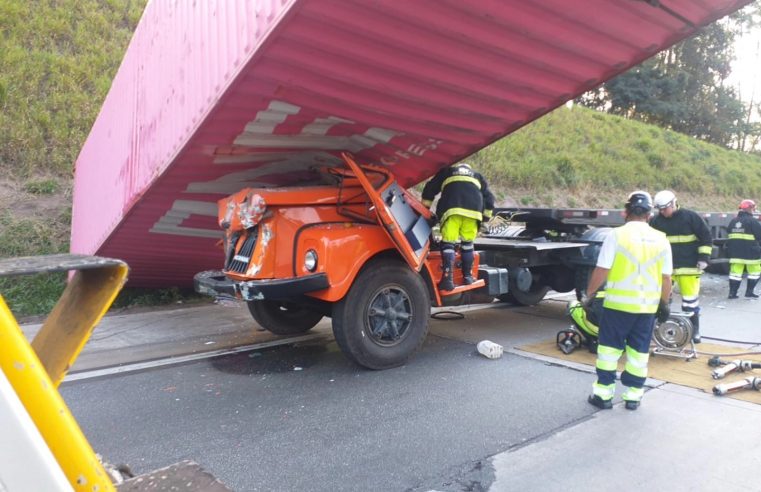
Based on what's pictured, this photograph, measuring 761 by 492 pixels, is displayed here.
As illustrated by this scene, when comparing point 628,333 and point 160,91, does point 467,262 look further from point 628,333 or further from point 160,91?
point 160,91

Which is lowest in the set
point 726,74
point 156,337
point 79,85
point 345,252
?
point 156,337

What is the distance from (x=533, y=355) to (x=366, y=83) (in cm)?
312

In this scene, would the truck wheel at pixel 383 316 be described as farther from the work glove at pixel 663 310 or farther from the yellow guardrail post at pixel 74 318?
the yellow guardrail post at pixel 74 318

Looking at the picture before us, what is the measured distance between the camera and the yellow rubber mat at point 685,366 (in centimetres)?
444

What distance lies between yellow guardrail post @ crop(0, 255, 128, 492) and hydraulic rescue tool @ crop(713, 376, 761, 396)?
4415 millimetres

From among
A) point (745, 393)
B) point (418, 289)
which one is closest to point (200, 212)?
point (418, 289)

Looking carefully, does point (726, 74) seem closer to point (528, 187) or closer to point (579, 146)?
point (579, 146)

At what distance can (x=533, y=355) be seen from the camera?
5.39 m

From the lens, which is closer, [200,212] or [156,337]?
[200,212]

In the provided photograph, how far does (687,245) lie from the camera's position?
20.6ft

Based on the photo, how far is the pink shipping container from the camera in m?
3.51

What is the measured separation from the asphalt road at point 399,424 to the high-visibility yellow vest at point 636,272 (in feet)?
2.59

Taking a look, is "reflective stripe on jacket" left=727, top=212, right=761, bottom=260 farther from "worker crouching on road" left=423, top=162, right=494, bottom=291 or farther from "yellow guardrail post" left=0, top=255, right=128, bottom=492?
"yellow guardrail post" left=0, top=255, right=128, bottom=492

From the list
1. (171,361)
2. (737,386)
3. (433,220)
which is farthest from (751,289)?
(171,361)
